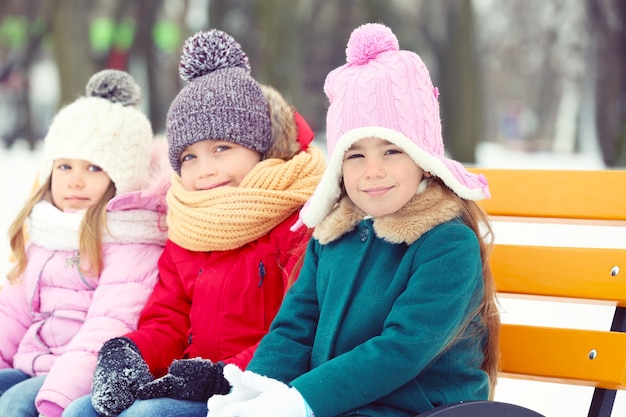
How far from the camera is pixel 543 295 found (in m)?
2.46

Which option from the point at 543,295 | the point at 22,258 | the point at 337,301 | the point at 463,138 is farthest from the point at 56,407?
the point at 463,138

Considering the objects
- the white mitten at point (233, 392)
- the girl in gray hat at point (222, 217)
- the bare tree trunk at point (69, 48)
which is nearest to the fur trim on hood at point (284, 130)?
the girl in gray hat at point (222, 217)

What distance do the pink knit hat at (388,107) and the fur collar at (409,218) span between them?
5cm

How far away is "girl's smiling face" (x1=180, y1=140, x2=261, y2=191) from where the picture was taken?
2.62 metres

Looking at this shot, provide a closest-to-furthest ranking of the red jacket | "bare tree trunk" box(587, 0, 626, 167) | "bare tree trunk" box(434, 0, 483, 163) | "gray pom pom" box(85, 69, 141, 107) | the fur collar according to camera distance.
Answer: the fur collar → the red jacket → "gray pom pom" box(85, 69, 141, 107) → "bare tree trunk" box(587, 0, 626, 167) → "bare tree trunk" box(434, 0, 483, 163)

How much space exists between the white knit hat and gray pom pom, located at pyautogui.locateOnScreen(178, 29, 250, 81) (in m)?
0.35

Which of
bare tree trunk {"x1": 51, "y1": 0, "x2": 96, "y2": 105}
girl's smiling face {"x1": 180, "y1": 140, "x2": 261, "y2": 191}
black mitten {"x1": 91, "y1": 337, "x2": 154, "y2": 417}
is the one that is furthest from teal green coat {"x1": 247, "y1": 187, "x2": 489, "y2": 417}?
bare tree trunk {"x1": 51, "y1": 0, "x2": 96, "y2": 105}

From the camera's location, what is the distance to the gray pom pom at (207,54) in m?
2.67

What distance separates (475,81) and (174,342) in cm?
978

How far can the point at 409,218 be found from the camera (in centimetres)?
208

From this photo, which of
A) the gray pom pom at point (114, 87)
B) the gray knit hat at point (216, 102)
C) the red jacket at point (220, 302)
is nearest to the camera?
the red jacket at point (220, 302)

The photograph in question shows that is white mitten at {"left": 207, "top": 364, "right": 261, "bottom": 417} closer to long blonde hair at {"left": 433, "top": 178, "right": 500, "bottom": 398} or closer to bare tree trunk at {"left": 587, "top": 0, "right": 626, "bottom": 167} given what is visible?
long blonde hair at {"left": 433, "top": 178, "right": 500, "bottom": 398}

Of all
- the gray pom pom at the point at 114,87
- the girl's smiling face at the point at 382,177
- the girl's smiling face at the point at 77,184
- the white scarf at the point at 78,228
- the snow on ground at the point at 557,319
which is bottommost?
the snow on ground at the point at 557,319

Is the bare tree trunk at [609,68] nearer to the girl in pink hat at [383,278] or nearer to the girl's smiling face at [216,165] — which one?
the girl's smiling face at [216,165]
